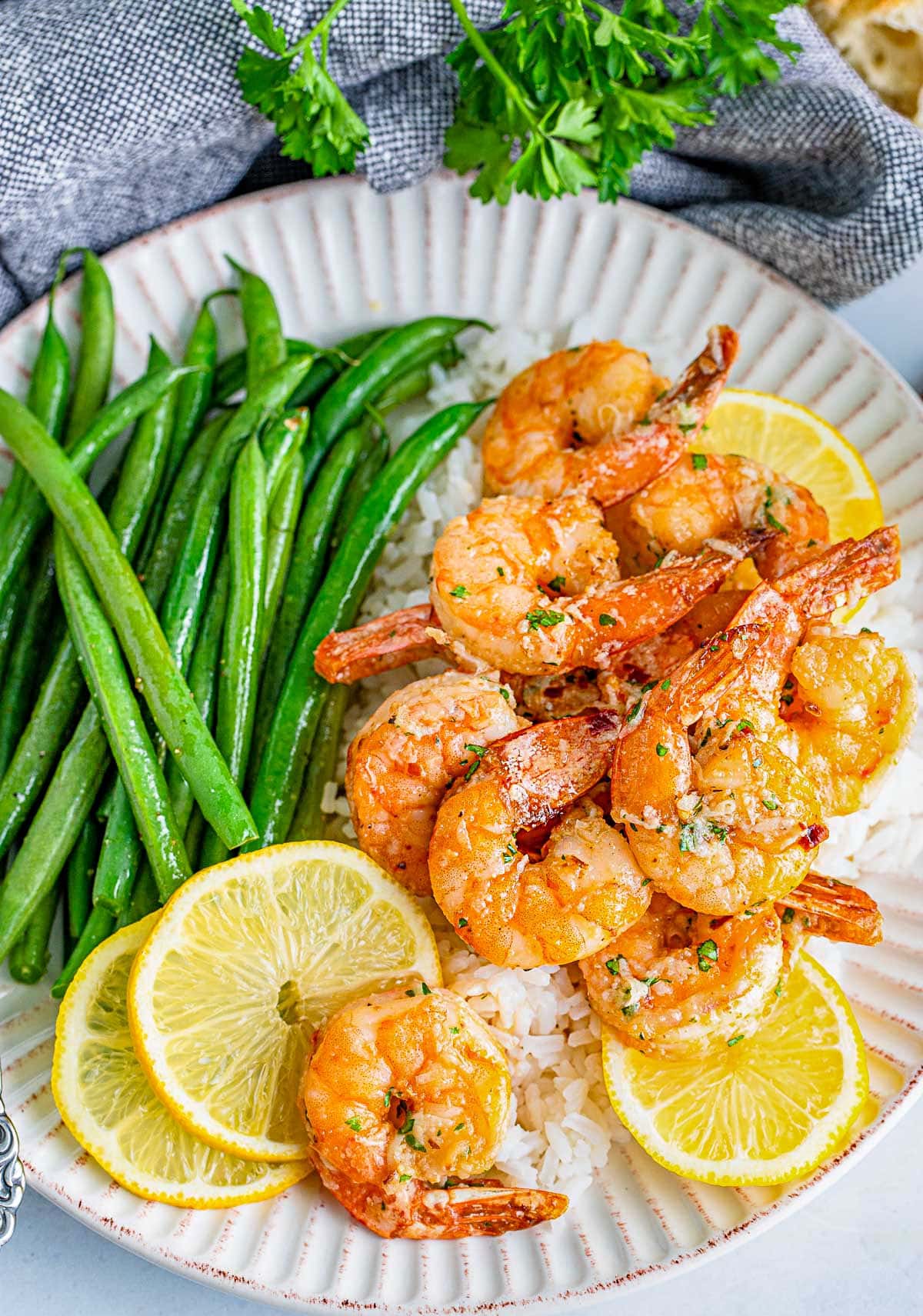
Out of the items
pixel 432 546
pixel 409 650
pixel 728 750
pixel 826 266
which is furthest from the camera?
pixel 826 266

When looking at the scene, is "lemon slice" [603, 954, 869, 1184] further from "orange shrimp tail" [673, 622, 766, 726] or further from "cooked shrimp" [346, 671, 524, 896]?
"orange shrimp tail" [673, 622, 766, 726]

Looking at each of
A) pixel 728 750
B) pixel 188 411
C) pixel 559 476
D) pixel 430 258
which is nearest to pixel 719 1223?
pixel 728 750

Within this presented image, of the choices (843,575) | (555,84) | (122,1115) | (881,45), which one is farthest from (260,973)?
(881,45)

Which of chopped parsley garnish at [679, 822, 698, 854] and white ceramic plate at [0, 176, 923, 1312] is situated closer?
chopped parsley garnish at [679, 822, 698, 854]

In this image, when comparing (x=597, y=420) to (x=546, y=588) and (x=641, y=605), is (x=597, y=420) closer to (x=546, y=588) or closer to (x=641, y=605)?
(x=546, y=588)

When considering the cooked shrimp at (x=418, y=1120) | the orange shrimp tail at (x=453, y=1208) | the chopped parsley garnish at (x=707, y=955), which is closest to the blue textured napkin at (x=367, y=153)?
the chopped parsley garnish at (x=707, y=955)

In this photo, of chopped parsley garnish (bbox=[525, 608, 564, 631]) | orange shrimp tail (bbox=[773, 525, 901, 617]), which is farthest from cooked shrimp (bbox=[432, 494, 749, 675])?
orange shrimp tail (bbox=[773, 525, 901, 617])

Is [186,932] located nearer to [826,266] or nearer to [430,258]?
[430,258]
